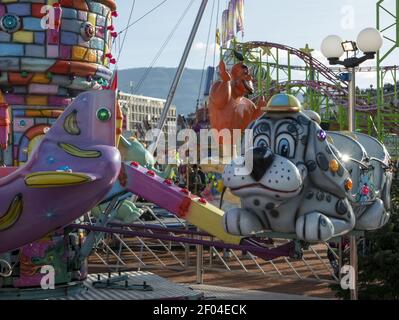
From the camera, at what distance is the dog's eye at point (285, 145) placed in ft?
16.4

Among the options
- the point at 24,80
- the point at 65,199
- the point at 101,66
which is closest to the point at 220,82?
the point at 101,66

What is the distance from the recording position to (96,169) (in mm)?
5301

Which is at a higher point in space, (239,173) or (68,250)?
(239,173)

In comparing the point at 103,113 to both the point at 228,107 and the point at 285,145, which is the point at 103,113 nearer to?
the point at 285,145

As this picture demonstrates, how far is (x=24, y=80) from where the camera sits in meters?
6.97

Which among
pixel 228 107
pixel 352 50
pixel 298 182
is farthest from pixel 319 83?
pixel 298 182

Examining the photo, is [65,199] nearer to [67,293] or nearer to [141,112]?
[67,293]

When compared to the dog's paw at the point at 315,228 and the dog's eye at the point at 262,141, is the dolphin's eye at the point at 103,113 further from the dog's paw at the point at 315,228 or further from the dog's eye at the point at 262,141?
the dog's paw at the point at 315,228

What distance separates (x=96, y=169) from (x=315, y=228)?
6.21 feet

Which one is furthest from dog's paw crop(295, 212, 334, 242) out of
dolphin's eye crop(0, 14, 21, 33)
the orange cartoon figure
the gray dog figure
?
the orange cartoon figure

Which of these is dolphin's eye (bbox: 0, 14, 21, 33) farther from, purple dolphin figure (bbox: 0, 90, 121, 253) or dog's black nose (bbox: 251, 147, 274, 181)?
dog's black nose (bbox: 251, 147, 274, 181)

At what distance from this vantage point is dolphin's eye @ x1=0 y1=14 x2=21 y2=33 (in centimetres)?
683

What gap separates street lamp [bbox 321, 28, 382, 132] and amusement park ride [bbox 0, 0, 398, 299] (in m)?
0.83
